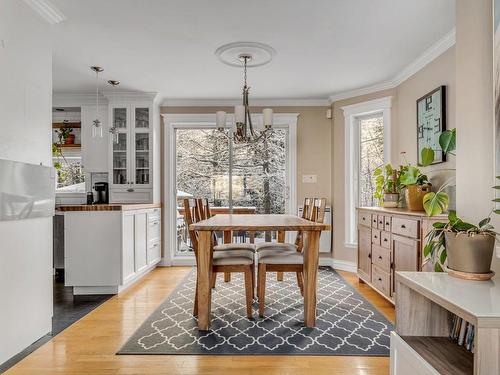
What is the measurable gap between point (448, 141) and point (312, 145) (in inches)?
89.5

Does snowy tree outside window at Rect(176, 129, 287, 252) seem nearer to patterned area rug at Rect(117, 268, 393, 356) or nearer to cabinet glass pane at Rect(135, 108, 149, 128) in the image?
cabinet glass pane at Rect(135, 108, 149, 128)

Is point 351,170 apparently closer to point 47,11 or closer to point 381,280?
point 381,280

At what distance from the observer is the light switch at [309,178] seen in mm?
4938

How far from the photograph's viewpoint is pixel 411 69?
365 cm

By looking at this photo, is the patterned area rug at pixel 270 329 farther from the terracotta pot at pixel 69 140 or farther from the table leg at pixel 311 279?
the terracotta pot at pixel 69 140

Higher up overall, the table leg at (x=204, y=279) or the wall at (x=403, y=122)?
the wall at (x=403, y=122)

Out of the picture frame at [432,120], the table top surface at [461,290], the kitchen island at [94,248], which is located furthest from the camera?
the kitchen island at [94,248]

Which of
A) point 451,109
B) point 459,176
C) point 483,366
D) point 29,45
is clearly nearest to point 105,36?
point 29,45

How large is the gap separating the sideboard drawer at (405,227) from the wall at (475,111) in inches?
40.3

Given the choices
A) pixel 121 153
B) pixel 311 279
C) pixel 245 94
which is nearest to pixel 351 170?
pixel 245 94

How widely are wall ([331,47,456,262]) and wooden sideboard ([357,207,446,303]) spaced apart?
58cm

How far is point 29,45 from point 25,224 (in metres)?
1.21

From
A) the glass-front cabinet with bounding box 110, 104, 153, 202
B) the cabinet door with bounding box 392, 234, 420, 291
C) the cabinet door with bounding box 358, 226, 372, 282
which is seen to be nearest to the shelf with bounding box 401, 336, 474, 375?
the cabinet door with bounding box 392, 234, 420, 291

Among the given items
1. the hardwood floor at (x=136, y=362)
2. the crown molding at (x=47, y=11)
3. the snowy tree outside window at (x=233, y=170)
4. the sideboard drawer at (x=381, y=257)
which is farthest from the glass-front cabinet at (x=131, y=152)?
the sideboard drawer at (x=381, y=257)
